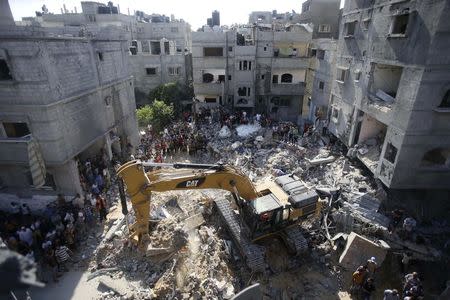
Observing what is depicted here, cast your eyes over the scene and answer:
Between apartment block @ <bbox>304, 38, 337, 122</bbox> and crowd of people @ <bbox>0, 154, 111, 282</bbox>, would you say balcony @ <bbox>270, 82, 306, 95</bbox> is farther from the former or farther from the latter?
crowd of people @ <bbox>0, 154, 111, 282</bbox>

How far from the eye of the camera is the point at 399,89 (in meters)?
13.1

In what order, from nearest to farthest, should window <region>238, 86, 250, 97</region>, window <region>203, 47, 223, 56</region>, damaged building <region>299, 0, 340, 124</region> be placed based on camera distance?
damaged building <region>299, 0, 340, 124</region>, window <region>203, 47, 223, 56</region>, window <region>238, 86, 250, 97</region>

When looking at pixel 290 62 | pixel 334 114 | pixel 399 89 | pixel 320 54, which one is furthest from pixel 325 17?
pixel 399 89

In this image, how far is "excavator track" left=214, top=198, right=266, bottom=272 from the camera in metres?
11.0

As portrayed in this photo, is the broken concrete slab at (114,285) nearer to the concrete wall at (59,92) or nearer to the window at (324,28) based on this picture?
the concrete wall at (59,92)

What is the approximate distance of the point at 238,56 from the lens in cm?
2841

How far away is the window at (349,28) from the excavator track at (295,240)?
1346cm

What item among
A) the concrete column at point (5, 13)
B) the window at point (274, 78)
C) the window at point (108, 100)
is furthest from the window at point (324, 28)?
the concrete column at point (5, 13)

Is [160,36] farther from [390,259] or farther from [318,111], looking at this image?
[390,259]

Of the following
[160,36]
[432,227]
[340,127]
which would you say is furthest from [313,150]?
[160,36]

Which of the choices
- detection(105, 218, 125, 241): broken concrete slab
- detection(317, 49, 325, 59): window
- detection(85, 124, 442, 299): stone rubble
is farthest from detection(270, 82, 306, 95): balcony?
detection(105, 218, 125, 241): broken concrete slab

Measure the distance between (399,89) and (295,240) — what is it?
8523 millimetres

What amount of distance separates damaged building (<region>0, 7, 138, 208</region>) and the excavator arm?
6450 mm

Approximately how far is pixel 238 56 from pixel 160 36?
1678 cm
